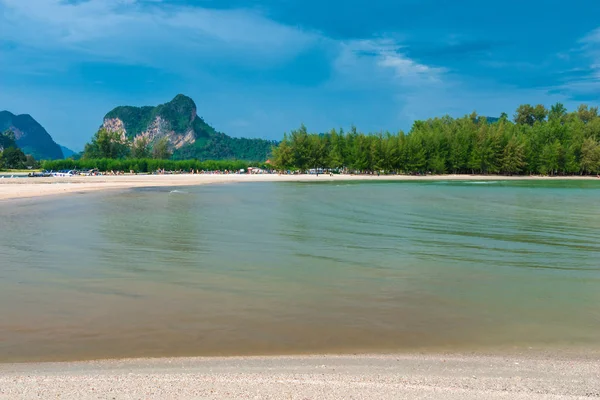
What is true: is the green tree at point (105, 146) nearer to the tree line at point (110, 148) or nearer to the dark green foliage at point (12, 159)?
the tree line at point (110, 148)

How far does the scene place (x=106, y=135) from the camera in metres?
122

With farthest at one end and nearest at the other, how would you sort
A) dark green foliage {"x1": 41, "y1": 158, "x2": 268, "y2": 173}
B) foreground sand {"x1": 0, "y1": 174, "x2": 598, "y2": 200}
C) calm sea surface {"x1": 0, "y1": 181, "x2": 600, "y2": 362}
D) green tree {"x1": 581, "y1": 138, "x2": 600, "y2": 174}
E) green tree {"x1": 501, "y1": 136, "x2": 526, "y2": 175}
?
dark green foliage {"x1": 41, "y1": 158, "x2": 268, "y2": 173} → green tree {"x1": 501, "y1": 136, "x2": 526, "y2": 175} → green tree {"x1": 581, "y1": 138, "x2": 600, "y2": 174} → foreground sand {"x1": 0, "y1": 174, "x2": 598, "y2": 200} → calm sea surface {"x1": 0, "y1": 181, "x2": 600, "y2": 362}

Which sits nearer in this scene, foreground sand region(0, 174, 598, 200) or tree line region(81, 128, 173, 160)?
foreground sand region(0, 174, 598, 200)

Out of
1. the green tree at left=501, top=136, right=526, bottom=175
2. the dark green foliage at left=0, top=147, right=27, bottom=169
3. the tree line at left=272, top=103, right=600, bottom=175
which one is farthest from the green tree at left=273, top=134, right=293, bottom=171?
the dark green foliage at left=0, top=147, right=27, bottom=169

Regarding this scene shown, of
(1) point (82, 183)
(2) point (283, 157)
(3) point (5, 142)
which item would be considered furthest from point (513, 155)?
(3) point (5, 142)

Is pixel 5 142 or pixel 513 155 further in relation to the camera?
pixel 5 142

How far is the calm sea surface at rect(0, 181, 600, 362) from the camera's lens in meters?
6.63

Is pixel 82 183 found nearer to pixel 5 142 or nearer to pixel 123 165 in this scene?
pixel 123 165

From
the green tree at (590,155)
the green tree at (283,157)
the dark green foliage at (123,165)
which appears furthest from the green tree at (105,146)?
the green tree at (590,155)

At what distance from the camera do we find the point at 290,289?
9.44 m

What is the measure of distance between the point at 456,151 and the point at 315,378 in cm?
9882

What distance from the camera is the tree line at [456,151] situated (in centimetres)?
9669

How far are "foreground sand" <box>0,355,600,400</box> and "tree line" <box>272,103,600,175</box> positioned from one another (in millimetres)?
91321

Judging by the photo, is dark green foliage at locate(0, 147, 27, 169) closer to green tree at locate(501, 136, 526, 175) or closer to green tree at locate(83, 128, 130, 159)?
green tree at locate(83, 128, 130, 159)
